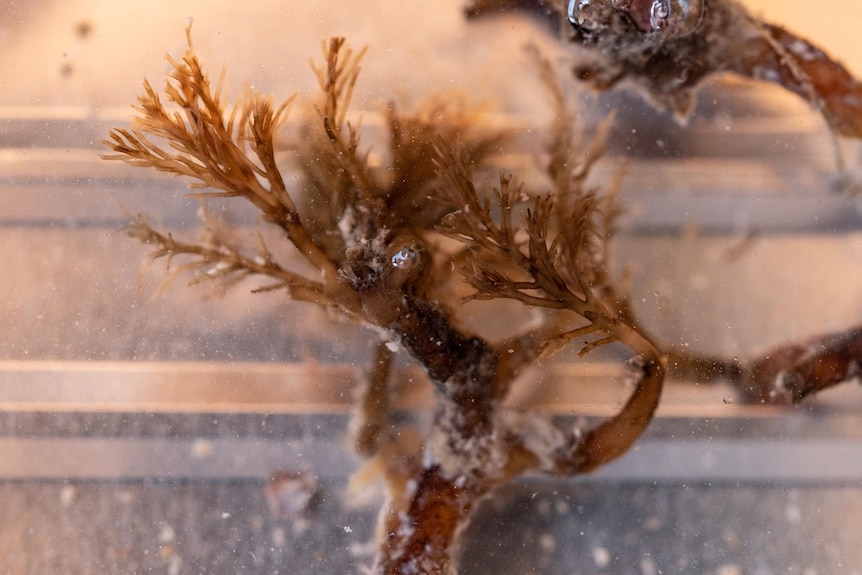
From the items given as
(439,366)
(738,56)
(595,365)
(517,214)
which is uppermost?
(738,56)

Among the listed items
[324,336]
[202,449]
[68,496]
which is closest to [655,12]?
[324,336]

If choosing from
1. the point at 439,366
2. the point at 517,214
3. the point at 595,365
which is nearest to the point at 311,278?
the point at 439,366

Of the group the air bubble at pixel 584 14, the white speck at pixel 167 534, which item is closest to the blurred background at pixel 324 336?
the white speck at pixel 167 534

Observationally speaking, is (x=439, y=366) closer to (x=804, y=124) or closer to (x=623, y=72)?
(x=623, y=72)

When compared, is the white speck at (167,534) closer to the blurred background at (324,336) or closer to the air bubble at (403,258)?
the blurred background at (324,336)

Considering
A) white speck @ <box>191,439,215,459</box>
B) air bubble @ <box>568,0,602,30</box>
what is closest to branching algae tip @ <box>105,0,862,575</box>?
air bubble @ <box>568,0,602,30</box>

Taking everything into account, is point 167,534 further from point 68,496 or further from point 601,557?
point 601,557

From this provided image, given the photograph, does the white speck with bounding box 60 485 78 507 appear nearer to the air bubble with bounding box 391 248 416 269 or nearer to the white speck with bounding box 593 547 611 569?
the air bubble with bounding box 391 248 416 269
